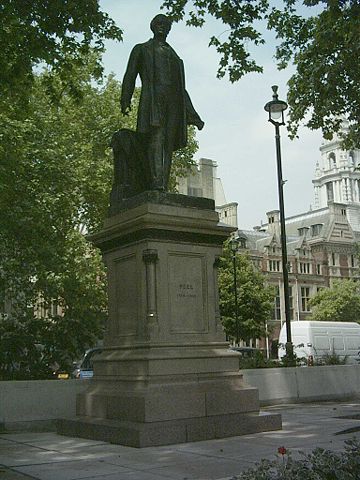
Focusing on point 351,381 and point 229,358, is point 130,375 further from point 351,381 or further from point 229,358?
point 351,381

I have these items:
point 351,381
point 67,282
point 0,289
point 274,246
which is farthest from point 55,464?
point 274,246

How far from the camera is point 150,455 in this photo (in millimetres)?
8078

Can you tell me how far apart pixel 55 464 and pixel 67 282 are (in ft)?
75.8

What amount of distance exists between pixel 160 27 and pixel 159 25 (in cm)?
4

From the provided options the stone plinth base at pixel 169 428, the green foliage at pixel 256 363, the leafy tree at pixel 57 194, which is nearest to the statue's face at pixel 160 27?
the stone plinth base at pixel 169 428

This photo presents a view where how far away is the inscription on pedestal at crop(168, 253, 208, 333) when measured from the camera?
10219mm

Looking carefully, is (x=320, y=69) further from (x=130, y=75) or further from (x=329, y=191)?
(x=329, y=191)

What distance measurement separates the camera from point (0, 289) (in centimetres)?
2670

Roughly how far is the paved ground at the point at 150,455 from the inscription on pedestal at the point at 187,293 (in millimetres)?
1915

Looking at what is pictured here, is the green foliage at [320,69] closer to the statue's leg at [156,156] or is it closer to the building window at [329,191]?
the statue's leg at [156,156]

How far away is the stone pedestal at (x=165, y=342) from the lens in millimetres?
9352

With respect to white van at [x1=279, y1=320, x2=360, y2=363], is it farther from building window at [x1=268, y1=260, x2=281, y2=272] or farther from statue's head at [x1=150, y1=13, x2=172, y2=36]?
building window at [x1=268, y1=260, x2=281, y2=272]

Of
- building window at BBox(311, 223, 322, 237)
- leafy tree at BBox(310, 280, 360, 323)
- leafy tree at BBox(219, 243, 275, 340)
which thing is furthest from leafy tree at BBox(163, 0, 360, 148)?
building window at BBox(311, 223, 322, 237)

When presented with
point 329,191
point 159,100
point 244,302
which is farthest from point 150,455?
point 329,191
